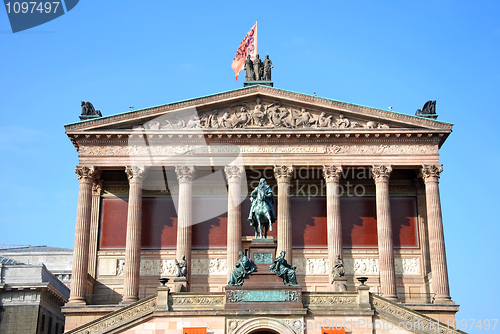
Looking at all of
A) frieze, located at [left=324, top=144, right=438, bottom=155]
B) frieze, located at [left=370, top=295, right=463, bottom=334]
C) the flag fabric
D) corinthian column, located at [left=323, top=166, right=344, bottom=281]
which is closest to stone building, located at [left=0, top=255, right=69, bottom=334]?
corinthian column, located at [left=323, top=166, right=344, bottom=281]

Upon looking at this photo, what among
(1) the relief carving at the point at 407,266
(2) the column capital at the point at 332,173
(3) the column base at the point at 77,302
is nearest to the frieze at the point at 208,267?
(3) the column base at the point at 77,302

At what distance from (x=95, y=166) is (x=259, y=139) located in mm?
12226

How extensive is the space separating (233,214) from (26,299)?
17.9 m

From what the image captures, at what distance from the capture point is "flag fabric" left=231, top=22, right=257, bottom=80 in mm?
58156

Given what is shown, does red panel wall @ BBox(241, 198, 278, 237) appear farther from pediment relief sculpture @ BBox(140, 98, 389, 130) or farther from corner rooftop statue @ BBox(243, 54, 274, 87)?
corner rooftop statue @ BBox(243, 54, 274, 87)

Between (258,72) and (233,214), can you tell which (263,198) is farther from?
(258,72)

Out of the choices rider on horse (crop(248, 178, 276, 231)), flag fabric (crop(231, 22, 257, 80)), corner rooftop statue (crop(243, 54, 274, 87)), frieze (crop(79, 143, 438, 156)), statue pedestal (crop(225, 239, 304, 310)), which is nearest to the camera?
statue pedestal (crop(225, 239, 304, 310))

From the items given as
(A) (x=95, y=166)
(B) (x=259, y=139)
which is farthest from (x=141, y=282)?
(B) (x=259, y=139)

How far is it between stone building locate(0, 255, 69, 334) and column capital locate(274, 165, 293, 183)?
2016cm

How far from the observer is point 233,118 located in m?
51.5

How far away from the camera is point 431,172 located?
50188 mm

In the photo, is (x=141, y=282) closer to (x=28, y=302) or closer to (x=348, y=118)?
(x=28, y=302)

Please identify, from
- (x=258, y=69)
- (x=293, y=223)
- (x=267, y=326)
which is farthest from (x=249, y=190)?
(x=267, y=326)

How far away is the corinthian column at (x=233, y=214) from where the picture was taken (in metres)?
48.9
